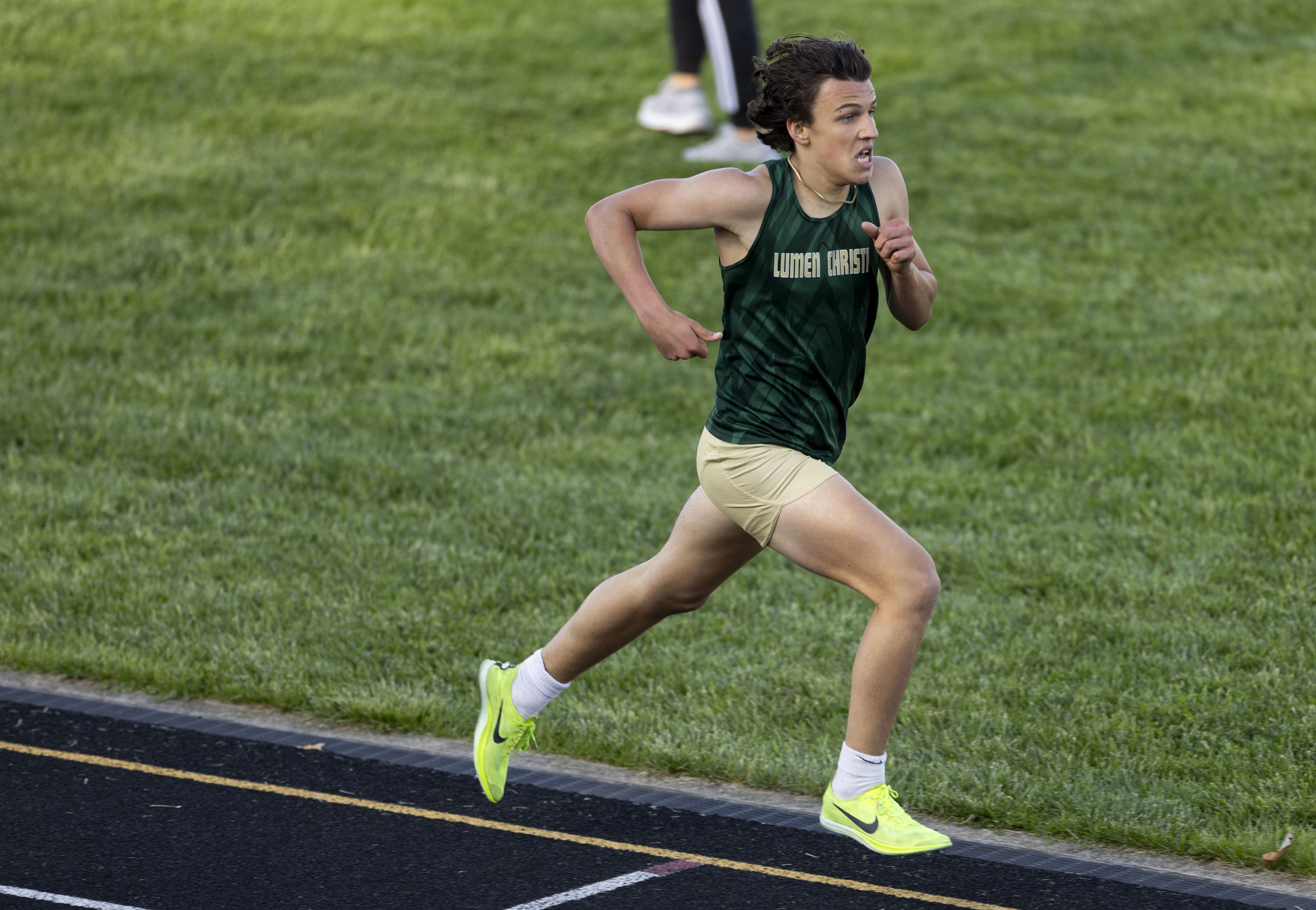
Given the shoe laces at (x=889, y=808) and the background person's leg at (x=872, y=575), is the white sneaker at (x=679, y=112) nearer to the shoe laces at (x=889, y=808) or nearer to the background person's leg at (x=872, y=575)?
the background person's leg at (x=872, y=575)

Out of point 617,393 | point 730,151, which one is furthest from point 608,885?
point 730,151

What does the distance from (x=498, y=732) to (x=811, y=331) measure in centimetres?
159

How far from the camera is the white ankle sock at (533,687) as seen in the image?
456 centimetres

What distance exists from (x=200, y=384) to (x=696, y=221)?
6016 mm

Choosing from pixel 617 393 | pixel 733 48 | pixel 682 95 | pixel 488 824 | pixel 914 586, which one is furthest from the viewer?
pixel 682 95

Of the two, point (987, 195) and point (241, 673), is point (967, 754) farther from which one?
point (987, 195)

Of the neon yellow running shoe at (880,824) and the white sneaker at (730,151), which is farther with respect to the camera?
the white sneaker at (730,151)

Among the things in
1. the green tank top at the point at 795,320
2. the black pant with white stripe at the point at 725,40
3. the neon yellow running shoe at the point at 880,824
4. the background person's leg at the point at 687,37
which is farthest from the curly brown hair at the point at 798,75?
the background person's leg at the point at 687,37

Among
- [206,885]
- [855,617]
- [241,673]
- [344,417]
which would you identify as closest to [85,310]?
[344,417]

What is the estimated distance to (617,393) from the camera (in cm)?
924

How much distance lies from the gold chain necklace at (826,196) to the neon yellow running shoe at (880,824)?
152 centimetres

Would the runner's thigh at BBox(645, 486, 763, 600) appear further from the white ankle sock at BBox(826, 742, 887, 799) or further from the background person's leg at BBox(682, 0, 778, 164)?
the background person's leg at BBox(682, 0, 778, 164)

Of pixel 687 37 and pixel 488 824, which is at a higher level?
pixel 687 37

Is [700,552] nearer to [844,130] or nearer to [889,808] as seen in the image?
[889,808]
